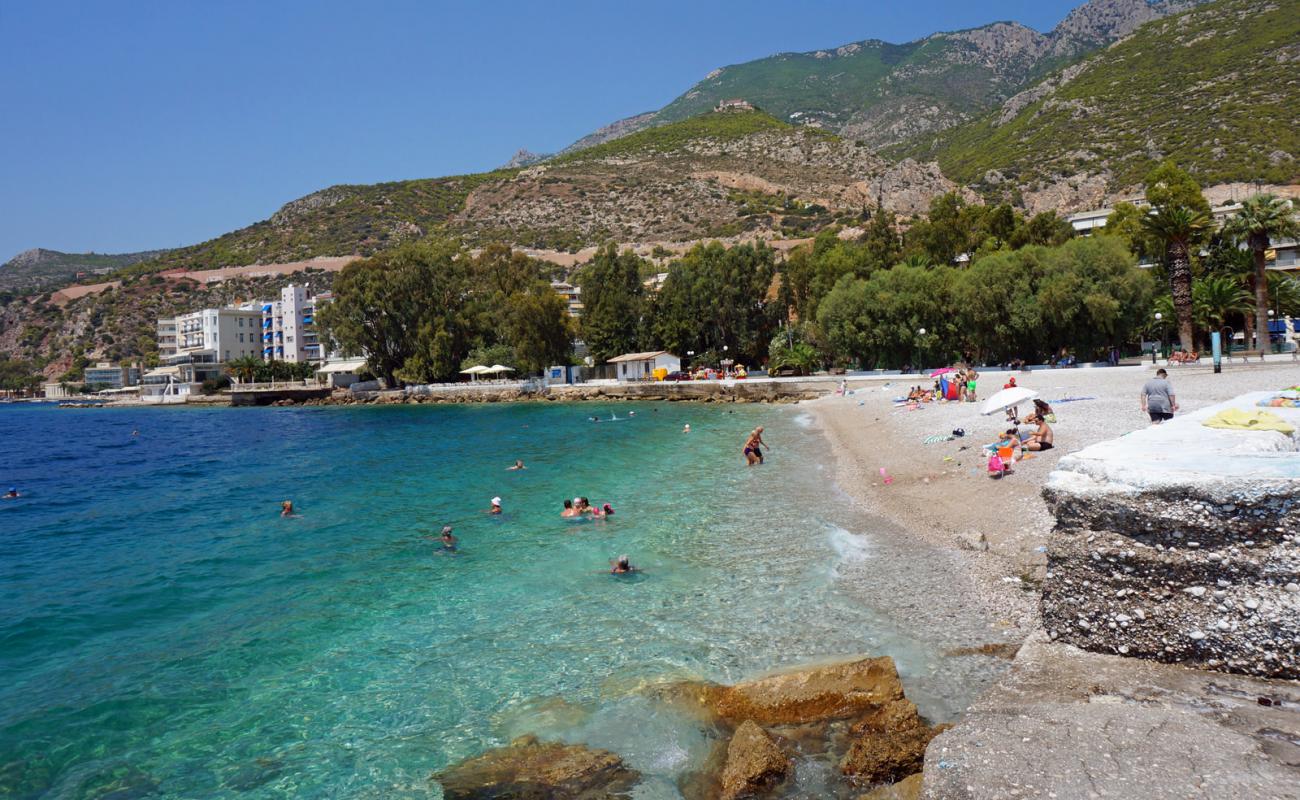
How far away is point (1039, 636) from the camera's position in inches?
290

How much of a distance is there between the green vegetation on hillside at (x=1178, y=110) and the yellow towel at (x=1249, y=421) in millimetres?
85416

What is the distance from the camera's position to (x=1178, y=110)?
90.1 m

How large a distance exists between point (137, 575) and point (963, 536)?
15.6 m

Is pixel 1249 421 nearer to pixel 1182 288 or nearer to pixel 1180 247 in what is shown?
pixel 1182 288

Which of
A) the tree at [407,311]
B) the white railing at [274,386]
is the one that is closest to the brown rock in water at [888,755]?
the tree at [407,311]

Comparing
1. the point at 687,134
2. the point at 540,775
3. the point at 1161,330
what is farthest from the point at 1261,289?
the point at 687,134

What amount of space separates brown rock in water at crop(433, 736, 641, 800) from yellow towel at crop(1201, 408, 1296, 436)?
7.84m

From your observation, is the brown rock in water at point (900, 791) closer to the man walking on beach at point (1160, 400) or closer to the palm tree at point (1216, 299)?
the man walking on beach at point (1160, 400)

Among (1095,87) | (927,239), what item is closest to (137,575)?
(927,239)

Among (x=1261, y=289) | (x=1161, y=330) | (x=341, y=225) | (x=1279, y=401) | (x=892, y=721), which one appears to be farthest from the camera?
(x=341, y=225)

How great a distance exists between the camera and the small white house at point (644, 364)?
65.9m

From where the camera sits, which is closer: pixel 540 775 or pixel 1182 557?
pixel 540 775

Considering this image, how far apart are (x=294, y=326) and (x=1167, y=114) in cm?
12682

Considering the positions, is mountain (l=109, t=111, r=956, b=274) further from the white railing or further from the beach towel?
the beach towel
